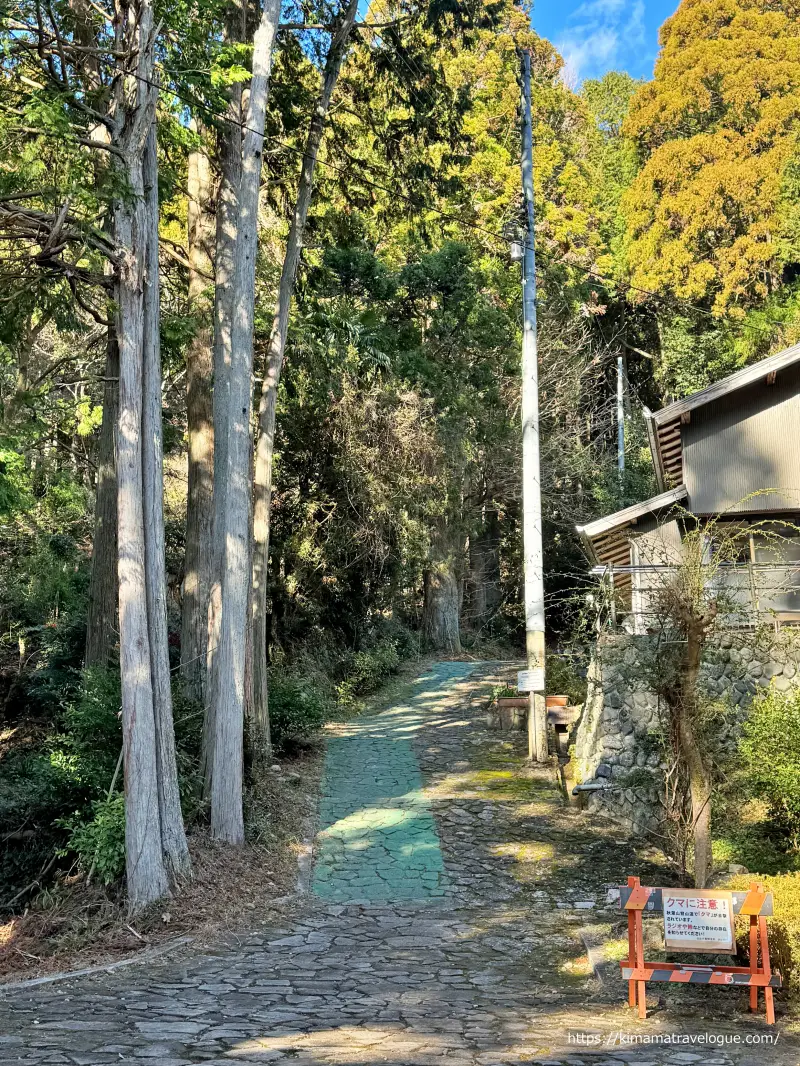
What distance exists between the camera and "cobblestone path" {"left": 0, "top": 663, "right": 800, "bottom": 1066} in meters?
5.98

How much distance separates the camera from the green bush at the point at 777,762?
34.1 ft

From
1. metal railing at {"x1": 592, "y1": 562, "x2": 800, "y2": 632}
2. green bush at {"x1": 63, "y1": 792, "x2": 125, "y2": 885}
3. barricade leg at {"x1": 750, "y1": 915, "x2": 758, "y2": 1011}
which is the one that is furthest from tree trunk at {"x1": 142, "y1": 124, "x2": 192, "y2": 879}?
barricade leg at {"x1": 750, "y1": 915, "x2": 758, "y2": 1011}

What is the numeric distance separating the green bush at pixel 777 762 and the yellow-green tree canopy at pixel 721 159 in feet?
77.1

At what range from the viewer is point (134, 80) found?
34.2 feet

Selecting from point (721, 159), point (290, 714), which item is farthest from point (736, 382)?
point (721, 159)

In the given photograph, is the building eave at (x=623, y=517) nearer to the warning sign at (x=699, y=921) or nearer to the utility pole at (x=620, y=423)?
the warning sign at (x=699, y=921)

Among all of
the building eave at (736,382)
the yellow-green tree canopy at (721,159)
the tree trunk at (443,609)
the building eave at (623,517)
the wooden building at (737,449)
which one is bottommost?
the tree trunk at (443,609)

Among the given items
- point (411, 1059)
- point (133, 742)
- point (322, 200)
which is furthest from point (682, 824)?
point (322, 200)

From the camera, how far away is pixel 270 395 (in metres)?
14.2

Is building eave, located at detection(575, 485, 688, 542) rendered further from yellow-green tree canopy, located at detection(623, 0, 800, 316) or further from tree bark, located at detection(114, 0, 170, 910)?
yellow-green tree canopy, located at detection(623, 0, 800, 316)

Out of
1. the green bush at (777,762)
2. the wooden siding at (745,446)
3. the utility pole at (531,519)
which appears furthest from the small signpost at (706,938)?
the wooden siding at (745,446)

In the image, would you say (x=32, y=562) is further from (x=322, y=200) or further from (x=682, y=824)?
(x=682, y=824)

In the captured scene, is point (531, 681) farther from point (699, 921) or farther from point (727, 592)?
point (699, 921)

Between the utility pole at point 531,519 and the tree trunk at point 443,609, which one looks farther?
the tree trunk at point 443,609
